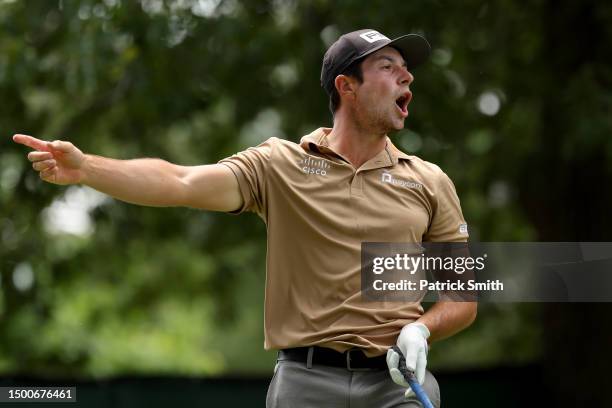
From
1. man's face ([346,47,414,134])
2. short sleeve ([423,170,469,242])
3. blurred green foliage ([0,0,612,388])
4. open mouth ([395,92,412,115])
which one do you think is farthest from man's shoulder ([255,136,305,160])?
blurred green foliage ([0,0,612,388])

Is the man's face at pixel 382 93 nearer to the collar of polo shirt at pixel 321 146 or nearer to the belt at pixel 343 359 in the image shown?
the collar of polo shirt at pixel 321 146

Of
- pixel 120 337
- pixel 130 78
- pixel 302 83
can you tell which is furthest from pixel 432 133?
pixel 120 337

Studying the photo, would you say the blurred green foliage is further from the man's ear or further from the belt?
the belt

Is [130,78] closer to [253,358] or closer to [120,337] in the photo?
[120,337]

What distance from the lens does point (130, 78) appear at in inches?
385

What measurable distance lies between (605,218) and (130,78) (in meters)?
4.31

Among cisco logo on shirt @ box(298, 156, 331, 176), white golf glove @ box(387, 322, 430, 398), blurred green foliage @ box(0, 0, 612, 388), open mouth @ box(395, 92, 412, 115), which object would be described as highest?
blurred green foliage @ box(0, 0, 612, 388)

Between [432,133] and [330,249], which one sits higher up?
[432,133]

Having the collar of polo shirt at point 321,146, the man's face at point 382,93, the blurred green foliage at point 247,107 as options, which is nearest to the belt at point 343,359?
the collar of polo shirt at point 321,146

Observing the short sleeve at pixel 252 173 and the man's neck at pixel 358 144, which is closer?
the short sleeve at pixel 252 173

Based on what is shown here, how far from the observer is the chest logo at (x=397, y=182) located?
14.1 ft

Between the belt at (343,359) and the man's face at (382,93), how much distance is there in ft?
2.99

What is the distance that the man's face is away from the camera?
4.38 m

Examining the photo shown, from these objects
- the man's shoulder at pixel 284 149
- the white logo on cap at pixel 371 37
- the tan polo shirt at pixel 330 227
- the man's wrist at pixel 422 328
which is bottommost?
the man's wrist at pixel 422 328
